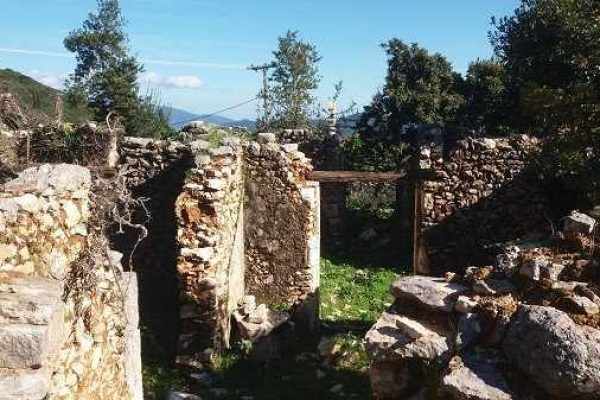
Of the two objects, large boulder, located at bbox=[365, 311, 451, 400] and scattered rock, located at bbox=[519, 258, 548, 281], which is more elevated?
scattered rock, located at bbox=[519, 258, 548, 281]

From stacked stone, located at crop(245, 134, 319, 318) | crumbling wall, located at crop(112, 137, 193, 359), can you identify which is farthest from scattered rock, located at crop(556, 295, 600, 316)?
crumbling wall, located at crop(112, 137, 193, 359)

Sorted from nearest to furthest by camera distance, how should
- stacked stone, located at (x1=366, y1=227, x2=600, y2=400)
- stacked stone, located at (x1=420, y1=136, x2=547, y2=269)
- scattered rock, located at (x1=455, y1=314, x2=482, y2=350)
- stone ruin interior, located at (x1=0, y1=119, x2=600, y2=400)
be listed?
stone ruin interior, located at (x1=0, y1=119, x2=600, y2=400) < stacked stone, located at (x1=366, y1=227, x2=600, y2=400) < scattered rock, located at (x1=455, y1=314, x2=482, y2=350) < stacked stone, located at (x1=420, y1=136, x2=547, y2=269)

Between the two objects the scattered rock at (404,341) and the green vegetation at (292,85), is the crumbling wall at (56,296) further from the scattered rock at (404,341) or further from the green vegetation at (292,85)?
the green vegetation at (292,85)

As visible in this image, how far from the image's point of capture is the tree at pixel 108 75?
74.8 feet

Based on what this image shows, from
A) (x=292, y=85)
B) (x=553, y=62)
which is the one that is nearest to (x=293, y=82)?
(x=292, y=85)

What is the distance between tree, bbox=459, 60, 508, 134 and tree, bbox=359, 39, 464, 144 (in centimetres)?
32

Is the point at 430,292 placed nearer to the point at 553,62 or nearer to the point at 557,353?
the point at 557,353

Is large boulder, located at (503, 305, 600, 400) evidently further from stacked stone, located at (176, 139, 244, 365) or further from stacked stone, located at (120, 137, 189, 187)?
stacked stone, located at (120, 137, 189, 187)

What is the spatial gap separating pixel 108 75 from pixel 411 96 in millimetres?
12306

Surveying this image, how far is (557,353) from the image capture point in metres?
3.75

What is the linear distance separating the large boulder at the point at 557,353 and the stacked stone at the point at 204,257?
205 inches

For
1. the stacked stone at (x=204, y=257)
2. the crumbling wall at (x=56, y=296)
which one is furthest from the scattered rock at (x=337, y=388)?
the crumbling wall at (x=56, y=296)

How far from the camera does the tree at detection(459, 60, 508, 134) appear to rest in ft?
52.1

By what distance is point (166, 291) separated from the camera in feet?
33.5
